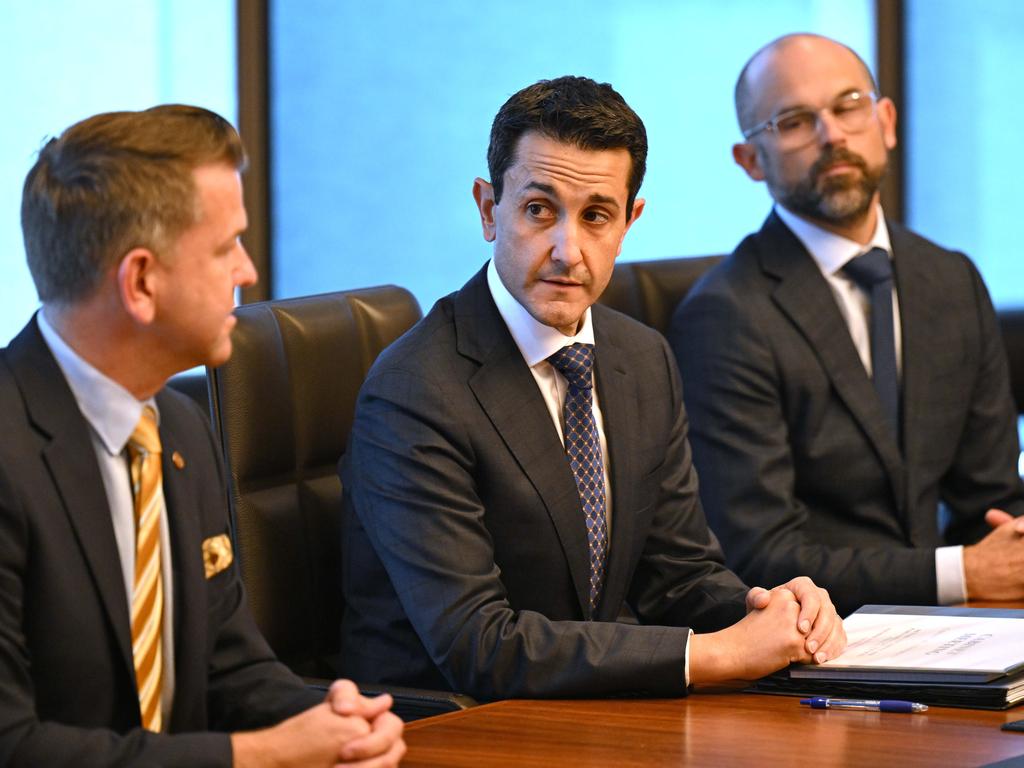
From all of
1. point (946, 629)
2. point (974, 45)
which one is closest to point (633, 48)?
point (974, 45)

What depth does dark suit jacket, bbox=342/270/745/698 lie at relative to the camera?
2111 millimetres

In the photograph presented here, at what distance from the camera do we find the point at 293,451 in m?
2.51

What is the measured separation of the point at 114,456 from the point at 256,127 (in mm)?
2474

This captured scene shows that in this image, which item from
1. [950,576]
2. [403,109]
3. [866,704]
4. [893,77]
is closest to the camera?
[866,704]

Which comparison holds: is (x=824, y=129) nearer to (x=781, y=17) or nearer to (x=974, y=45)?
(x=781, y=17)

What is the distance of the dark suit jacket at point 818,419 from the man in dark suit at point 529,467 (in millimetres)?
436

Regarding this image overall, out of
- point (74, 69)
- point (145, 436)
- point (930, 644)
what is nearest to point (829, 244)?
point (930, 644)

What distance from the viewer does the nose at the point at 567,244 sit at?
234cm

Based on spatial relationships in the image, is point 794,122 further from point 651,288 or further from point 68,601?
point 68,601

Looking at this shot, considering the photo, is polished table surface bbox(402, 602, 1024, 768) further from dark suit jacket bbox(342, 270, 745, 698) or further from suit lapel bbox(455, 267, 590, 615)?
suit lapel bbox(455, 267, 590, 615)

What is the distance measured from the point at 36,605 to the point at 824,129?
218 centimetres

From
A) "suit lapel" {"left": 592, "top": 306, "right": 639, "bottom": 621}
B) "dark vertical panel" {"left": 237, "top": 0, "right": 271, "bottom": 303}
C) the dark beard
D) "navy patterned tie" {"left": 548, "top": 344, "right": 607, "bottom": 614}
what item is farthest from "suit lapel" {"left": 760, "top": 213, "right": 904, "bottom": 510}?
"dark vertical panel" {"left": 237, "top": 0, "right": 271, "bottom": 303}

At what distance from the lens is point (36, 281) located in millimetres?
1623

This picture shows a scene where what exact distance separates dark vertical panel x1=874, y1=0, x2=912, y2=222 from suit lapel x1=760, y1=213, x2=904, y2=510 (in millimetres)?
2104
